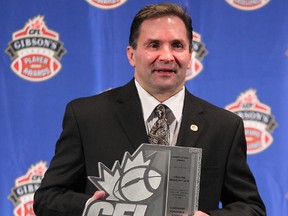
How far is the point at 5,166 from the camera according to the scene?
231 cm

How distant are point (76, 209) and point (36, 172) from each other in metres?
1.15

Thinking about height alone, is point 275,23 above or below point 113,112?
above

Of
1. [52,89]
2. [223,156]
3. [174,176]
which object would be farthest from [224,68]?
[174,176]

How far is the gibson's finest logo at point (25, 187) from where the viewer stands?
2.31m

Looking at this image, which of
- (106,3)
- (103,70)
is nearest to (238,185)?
(103,70)

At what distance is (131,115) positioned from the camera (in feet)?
4.33

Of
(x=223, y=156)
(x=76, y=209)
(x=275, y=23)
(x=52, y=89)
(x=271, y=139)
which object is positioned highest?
(x=275, y=23)

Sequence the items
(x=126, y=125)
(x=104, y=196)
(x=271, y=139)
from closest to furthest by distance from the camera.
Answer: (x=104, y=196), (x=126, y=125), (x=271, y=139)

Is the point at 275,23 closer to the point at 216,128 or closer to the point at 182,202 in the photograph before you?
the point at 216,128

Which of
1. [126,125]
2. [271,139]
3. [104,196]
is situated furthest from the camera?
[271,139]

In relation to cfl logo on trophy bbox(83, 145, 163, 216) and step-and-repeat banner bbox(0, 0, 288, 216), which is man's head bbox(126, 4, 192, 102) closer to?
cfl logo on trophy bbox(83, 145, 163, 216)

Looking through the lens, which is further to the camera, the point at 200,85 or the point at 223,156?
the point at 200,85

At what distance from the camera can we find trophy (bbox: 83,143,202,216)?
1.12m

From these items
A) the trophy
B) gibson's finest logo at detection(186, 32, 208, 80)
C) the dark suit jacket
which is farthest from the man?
gibson's finest logo at detection(186, 32, 208, 80)
